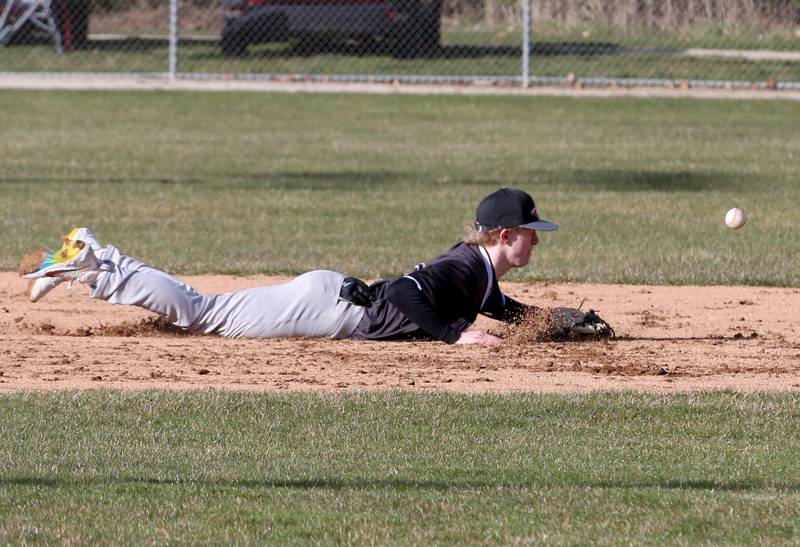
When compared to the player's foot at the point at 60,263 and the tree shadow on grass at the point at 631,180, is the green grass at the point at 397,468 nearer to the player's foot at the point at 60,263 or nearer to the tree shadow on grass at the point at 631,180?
the player's foot at the point at 60,263

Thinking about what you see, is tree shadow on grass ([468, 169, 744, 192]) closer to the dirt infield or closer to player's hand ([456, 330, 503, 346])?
the dirt infield

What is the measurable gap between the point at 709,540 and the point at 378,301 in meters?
3.59

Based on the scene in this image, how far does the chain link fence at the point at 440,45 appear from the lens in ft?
73.0

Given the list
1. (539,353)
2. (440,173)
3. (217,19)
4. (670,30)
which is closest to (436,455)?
(539,353)

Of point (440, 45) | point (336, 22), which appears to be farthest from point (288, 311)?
point (440, 45)

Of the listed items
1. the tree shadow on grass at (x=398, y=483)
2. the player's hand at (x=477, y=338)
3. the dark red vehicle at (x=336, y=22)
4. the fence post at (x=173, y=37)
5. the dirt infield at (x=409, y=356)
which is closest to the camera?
the tree shadow on grass at (x=398, y=483)

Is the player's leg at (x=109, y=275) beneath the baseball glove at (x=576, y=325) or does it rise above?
above

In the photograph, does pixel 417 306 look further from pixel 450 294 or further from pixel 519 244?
pixel 519 244

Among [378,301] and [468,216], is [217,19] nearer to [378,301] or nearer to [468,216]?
[468,216]

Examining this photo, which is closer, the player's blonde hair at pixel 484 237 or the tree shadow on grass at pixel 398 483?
the tree shadow on grass at pixel 398 483

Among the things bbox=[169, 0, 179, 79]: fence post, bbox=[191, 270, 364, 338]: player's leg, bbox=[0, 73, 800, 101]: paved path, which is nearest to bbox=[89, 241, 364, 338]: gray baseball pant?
bbox=[191, 270, 364, 338]: player's leg

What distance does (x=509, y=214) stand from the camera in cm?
737

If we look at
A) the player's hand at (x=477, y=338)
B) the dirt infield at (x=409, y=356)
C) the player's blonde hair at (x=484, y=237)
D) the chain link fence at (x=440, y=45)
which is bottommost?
the dirt infield at (x=409, y=356)

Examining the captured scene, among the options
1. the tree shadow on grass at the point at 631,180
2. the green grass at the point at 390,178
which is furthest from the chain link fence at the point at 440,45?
the tree shadow on grass at the point at 631,180
